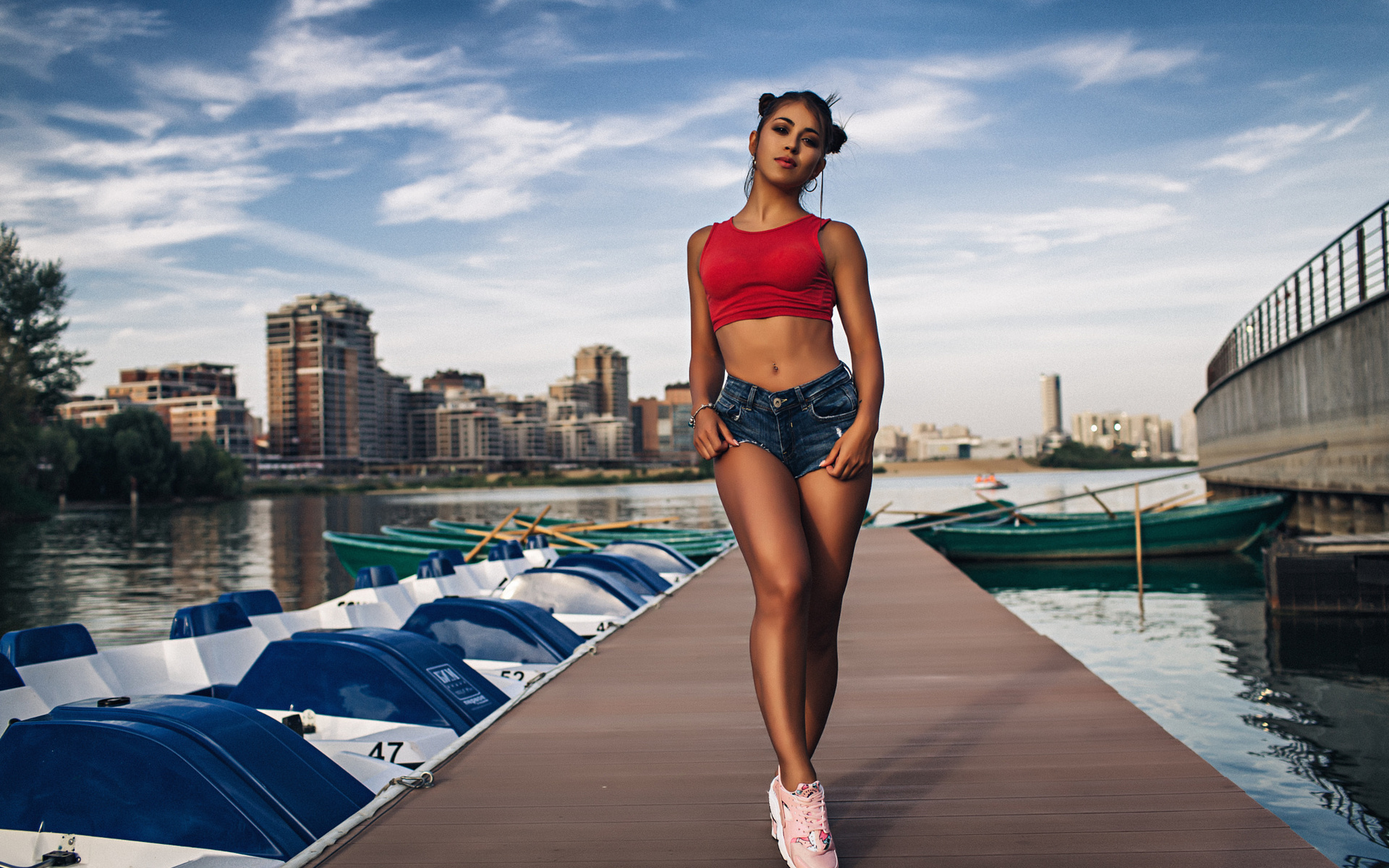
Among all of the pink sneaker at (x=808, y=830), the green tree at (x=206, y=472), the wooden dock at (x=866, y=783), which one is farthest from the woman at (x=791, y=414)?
the green tree at (x=206, y=472)

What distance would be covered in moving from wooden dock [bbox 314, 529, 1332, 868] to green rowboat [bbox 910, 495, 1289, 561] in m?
16.5

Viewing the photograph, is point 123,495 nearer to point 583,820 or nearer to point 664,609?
point 664,609

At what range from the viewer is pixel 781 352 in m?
2.55

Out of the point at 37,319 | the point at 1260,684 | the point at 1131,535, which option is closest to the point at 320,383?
the point at 37,319

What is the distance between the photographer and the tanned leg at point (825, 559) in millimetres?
2533

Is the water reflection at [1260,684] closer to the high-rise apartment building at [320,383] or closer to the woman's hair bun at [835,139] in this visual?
the woman's hair bun at [835,139]

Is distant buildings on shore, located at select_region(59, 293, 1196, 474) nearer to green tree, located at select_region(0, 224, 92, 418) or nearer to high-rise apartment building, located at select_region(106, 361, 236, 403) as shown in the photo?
high-rise apartment building, located at select_region(106, 361, 236, 403)

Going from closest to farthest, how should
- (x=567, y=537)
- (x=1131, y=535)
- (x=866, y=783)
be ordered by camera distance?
(x=866, y=783), (x=567, y=537), (x=1131, y=535)

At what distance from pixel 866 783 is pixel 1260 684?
8.06m

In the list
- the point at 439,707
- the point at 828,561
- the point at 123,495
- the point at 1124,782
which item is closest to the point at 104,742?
the point at 439,707

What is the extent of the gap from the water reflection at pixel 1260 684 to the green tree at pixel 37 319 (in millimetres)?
47148

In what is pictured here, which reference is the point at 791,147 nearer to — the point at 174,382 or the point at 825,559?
the point at 825,559

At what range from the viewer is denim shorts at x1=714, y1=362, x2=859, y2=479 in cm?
252

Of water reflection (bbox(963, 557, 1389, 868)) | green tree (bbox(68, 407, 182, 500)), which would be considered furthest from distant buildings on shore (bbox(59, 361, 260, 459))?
water reflection (bbox(963, 557, 1389, 868))
